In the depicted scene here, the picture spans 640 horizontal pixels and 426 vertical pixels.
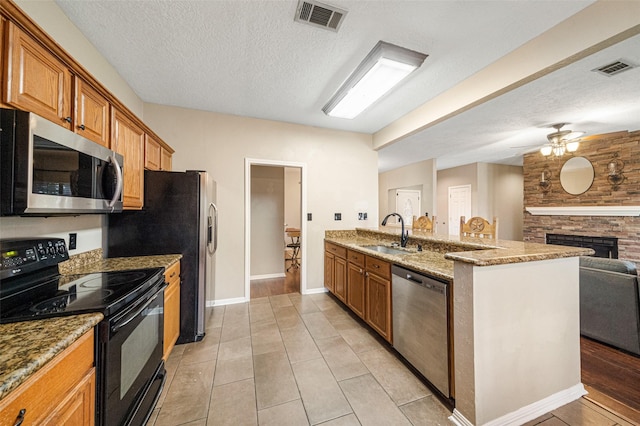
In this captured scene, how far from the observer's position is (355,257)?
2.83 m

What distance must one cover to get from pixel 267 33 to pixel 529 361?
293 cm

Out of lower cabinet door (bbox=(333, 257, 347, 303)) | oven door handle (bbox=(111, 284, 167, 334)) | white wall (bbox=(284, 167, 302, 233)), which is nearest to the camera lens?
oven door handle (bbox=(111, 284, 167, 334))

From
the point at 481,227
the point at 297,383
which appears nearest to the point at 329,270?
the point at 297,383

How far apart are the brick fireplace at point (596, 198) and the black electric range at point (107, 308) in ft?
22.7

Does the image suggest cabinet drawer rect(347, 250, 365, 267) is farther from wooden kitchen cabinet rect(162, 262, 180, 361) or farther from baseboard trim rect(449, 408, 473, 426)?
wooden kitchen cabinet rect(162, 262, 180, 361)

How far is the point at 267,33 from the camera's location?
6.12 ft

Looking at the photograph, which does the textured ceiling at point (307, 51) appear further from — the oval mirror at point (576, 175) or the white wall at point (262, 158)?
the oval mirror at point (576, 175)

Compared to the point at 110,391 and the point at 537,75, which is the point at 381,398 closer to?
the point at 110,391

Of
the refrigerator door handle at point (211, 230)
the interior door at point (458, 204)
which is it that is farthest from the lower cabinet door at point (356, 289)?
the interior door at point (458, 204)

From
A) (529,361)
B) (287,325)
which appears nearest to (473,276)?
(529,361)

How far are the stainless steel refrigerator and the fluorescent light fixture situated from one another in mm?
1745

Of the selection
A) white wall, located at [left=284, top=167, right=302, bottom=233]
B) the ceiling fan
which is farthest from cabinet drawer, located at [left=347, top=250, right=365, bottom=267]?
white wall, located at [left=284, top=167, right=302, bottom=233]

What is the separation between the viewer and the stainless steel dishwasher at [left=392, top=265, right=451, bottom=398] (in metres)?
1.58

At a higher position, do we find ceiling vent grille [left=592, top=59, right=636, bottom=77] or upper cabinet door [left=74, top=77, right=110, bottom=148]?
ceiling vent grille [left=592, top=59, right=636, bottom=77]
